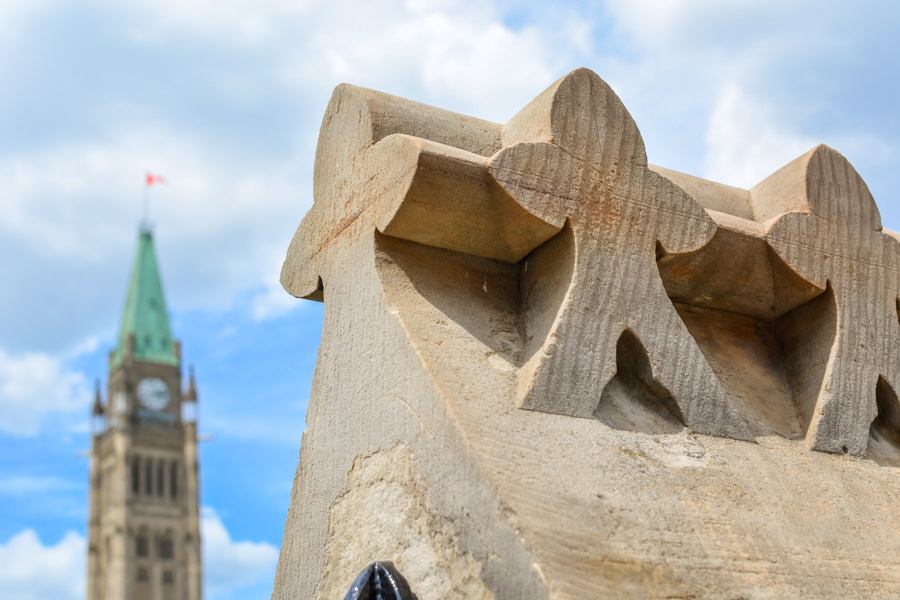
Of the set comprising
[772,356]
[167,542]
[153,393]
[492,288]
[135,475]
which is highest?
[153,393]

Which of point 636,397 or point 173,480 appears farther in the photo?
point 173,480

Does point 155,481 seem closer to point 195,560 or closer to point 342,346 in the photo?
point 195,560

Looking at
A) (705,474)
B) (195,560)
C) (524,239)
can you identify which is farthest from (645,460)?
(195,560)

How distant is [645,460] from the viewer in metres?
2.68

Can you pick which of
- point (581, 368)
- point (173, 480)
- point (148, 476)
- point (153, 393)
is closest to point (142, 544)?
point (148, 476)

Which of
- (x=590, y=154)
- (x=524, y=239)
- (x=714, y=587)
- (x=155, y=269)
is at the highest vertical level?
(x=155, y=269)

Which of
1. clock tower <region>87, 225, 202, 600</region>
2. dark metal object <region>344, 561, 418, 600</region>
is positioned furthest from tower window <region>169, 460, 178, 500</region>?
dark metal object <region>344, 561, 418, 600</region>

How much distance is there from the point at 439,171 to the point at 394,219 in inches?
7.1

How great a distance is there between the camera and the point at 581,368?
2.78 meters

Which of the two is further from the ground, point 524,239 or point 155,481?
point 155,481

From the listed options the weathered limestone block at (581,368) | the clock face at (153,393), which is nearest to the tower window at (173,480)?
the clock face at (153,393)

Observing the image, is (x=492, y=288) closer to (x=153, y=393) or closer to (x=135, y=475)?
(x=135, y=475)

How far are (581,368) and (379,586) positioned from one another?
773 millimetres

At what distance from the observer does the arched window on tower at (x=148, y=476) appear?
75.1m
